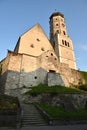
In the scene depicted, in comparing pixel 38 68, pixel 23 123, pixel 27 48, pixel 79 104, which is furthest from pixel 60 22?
pixel 23 123

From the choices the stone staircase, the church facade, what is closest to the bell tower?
the church facade

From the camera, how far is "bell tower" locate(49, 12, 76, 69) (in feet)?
134

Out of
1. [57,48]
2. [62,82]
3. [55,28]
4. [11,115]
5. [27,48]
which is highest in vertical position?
[55,28]

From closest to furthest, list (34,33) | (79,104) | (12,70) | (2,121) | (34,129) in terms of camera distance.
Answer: (34,129) → (2,121) → (79,104) → (12,70) → (34,33)

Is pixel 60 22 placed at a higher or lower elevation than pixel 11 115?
higher

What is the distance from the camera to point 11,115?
10.5 m

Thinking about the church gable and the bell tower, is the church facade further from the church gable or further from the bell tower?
the bell tower

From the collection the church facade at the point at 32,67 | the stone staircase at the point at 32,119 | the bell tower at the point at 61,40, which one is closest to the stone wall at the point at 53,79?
the church facade at the point at 32,67

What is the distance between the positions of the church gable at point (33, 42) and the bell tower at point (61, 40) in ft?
27.0

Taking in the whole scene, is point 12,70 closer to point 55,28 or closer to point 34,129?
point 34,129

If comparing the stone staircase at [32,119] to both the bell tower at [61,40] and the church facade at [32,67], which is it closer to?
the church facade at [32,67]

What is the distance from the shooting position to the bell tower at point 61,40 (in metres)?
→ 40.8

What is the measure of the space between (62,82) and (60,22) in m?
28.7

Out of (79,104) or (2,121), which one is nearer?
(2,121)
